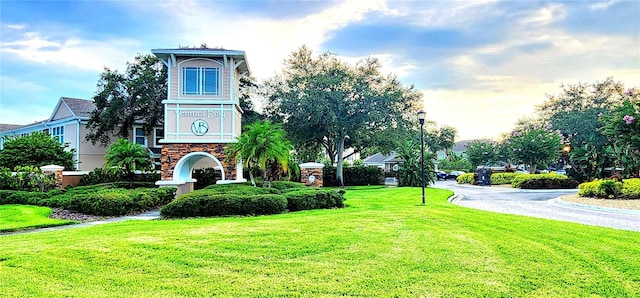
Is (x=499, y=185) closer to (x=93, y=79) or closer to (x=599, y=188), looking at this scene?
(x=599, y=188)

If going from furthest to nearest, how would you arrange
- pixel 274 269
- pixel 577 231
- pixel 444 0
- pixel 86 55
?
pixel 86 55
pixel 444 0
pixel 577 231
pixel 274 269

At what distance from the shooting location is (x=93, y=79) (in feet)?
88.9

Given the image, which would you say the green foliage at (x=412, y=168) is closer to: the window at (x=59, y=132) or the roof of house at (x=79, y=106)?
the roof of house at (x=79, y=106)

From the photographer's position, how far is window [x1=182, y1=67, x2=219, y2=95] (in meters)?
19.3

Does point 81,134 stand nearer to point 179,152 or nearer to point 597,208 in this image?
point 179,152

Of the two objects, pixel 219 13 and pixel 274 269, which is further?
pixel 219 13

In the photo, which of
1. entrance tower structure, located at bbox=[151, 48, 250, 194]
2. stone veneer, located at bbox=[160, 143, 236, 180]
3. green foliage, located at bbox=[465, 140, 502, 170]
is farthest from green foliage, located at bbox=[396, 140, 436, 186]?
green foliage, located at bbox=[465, 140, 502, 170]

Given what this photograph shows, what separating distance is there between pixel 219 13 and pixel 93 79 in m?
17.3

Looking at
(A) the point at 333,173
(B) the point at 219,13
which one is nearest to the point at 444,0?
(B) the point at 219,13

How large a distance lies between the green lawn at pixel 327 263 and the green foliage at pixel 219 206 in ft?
11.6

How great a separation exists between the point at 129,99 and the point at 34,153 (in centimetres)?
614

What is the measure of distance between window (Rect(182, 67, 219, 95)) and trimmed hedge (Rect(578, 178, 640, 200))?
1668 cm

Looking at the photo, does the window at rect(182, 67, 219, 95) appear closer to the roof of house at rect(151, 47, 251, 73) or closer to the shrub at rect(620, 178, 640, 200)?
the roof of house at rect(151, 47, 251, 73)

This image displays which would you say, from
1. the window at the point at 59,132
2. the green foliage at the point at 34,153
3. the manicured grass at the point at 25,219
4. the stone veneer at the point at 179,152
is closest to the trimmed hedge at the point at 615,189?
the stone veneer at the point at 179,152
